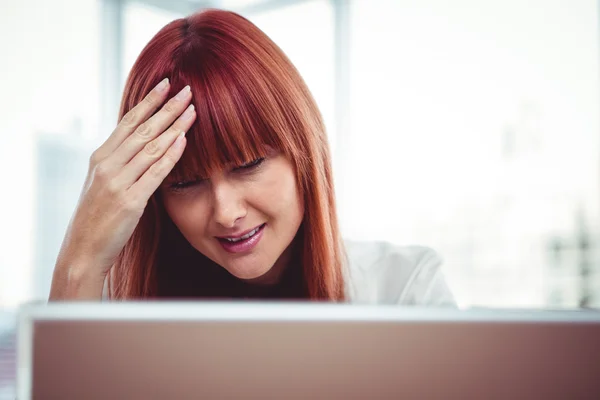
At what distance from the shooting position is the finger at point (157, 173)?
3.50ft

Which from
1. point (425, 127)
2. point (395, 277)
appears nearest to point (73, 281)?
point (395, 277)

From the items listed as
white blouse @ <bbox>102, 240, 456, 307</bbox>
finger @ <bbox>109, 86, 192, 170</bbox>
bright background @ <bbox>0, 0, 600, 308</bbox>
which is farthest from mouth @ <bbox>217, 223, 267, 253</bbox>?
bright background @ <bbox>0, 0, 600, 308</bbox>

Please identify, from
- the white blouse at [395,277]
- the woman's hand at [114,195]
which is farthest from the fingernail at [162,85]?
the white blouse at [395,277]

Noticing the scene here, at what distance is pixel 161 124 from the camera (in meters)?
1.08

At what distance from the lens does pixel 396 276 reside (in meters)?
1.44

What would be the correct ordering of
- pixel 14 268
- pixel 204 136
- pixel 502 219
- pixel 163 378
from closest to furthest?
1. pixel 163 378
2. pixel 204 136
3. pixel 14 268
4. pixel 502 219

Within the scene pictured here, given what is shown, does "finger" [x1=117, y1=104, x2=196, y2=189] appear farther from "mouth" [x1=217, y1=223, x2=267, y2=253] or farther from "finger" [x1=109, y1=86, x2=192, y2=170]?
"mouth" [x1=217, y1=223, x2=267, y2=253]

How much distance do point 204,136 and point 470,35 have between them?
2.73 m

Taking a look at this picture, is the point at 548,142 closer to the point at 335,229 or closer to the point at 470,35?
the point at 470,35

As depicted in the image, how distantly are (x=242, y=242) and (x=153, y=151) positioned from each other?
0.82ft

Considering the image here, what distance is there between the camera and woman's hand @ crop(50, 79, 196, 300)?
110cm

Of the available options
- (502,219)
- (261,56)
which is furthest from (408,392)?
(502,219)

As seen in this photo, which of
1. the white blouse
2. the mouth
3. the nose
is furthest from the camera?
the white blouse

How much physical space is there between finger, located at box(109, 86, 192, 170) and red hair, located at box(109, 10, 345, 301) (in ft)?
0.08
